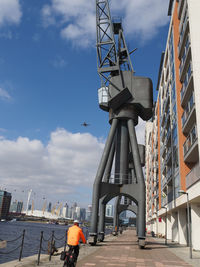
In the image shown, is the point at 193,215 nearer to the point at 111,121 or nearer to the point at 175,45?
the point at 111,121

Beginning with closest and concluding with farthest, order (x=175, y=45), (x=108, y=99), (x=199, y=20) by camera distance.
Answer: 1. (x=199, y=20)
2. (x=108, y=99)
3. (x=175, y=45)

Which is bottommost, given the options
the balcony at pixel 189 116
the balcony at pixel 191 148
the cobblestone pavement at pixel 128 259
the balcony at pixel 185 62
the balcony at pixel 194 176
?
the cobblestone pavement at pixel 128 259

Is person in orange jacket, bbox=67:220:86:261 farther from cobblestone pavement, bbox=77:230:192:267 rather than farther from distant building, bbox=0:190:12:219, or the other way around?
distant building, bbox=0:190:12:219

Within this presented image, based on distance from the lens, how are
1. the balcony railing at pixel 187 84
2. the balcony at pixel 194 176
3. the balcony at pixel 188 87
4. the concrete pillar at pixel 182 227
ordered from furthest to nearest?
the concrete pillar at pixel 182 227 → the balcony railing at pixel 187 84 → the balcony at pixel 188 87 → the balcony at pixel 194 176

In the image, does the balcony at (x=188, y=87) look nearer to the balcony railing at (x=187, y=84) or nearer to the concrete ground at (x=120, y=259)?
the balcony railing at (x=187, y=84)

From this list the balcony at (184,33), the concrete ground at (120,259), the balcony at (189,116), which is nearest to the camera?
the concrete ground at (120,259)

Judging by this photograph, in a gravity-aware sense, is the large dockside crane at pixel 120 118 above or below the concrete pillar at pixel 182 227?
above

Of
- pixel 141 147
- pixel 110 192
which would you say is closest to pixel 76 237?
pixel 110 192

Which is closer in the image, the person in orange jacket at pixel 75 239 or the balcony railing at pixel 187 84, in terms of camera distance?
the person in orange jacket at pixel 75 239

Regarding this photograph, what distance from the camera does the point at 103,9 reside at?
3166 centimetres

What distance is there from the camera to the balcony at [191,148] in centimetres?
2130

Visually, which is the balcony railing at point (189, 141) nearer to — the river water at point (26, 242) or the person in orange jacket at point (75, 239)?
the river water at point (26, 242)

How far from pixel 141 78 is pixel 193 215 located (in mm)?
14692

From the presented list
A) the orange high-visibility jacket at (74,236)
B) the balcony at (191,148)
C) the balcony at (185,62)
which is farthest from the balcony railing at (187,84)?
the orange high-visibility jacket at (74,236)
